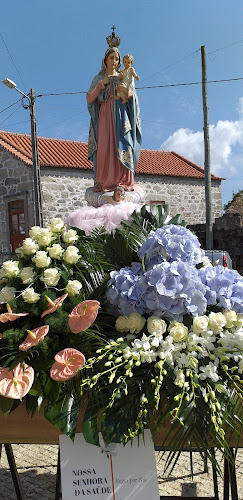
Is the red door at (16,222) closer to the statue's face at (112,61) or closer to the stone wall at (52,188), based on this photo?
the stone wall at (52,188)

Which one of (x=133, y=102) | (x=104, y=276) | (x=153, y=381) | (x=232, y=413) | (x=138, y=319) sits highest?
(x=133, y=102)

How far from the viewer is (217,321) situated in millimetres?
1468

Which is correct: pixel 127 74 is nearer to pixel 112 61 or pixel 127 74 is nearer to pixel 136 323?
pixel 112 61

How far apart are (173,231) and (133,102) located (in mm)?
3782

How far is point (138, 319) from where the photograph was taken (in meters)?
1.50

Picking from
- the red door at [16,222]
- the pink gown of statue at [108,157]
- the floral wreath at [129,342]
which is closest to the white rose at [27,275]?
the floral wreath at [129,342]

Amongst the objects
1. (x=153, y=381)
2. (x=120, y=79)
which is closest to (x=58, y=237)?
(x=153, y=381)

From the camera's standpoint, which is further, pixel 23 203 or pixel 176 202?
pixel 176 202

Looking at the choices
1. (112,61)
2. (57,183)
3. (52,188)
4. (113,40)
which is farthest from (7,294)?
(57,183)

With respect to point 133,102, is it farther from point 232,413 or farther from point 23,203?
point 23,203

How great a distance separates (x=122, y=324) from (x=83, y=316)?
0.15 metres

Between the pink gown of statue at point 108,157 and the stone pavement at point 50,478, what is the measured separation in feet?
9.34

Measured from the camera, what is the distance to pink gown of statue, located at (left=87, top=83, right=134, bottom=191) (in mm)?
5145

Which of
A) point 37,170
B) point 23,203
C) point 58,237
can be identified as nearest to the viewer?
point 58,237
